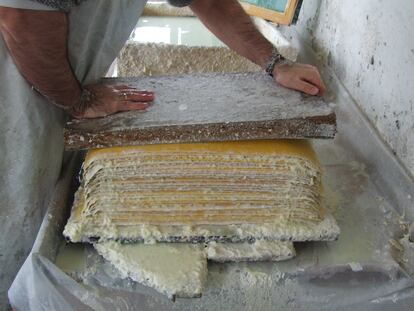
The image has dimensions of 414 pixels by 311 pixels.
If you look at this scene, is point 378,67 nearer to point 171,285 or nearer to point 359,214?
point 359,214

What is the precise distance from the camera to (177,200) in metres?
0.97

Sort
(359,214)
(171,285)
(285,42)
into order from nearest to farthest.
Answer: (171,285) < (359,214) < (285,42)

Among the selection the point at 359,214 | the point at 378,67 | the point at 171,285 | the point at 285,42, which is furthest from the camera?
the point at 285,42

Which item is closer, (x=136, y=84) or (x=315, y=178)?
(x=315, y=178)

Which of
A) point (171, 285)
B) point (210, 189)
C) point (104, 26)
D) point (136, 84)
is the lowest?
point (171, 285)

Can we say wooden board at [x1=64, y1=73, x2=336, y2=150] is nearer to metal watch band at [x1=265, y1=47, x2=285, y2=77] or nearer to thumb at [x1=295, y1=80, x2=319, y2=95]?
thumb at [x1=295, y1=80, x2=319, y2=95]

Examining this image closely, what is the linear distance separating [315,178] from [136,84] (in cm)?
51

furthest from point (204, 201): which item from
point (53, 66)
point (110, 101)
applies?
point (53, 66)

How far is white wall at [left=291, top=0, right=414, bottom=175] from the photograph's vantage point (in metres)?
1.11

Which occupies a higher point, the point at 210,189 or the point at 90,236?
the point at 210,189

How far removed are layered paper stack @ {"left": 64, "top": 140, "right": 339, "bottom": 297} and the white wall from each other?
1.04 ft

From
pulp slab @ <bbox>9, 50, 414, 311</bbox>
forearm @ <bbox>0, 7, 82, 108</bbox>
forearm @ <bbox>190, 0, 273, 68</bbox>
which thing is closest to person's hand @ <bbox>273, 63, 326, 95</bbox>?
forearm @ <bbox>190, 0, 273, 68</bbox>

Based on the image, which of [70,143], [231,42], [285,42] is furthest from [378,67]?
[70,143]

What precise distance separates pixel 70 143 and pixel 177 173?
23cm
